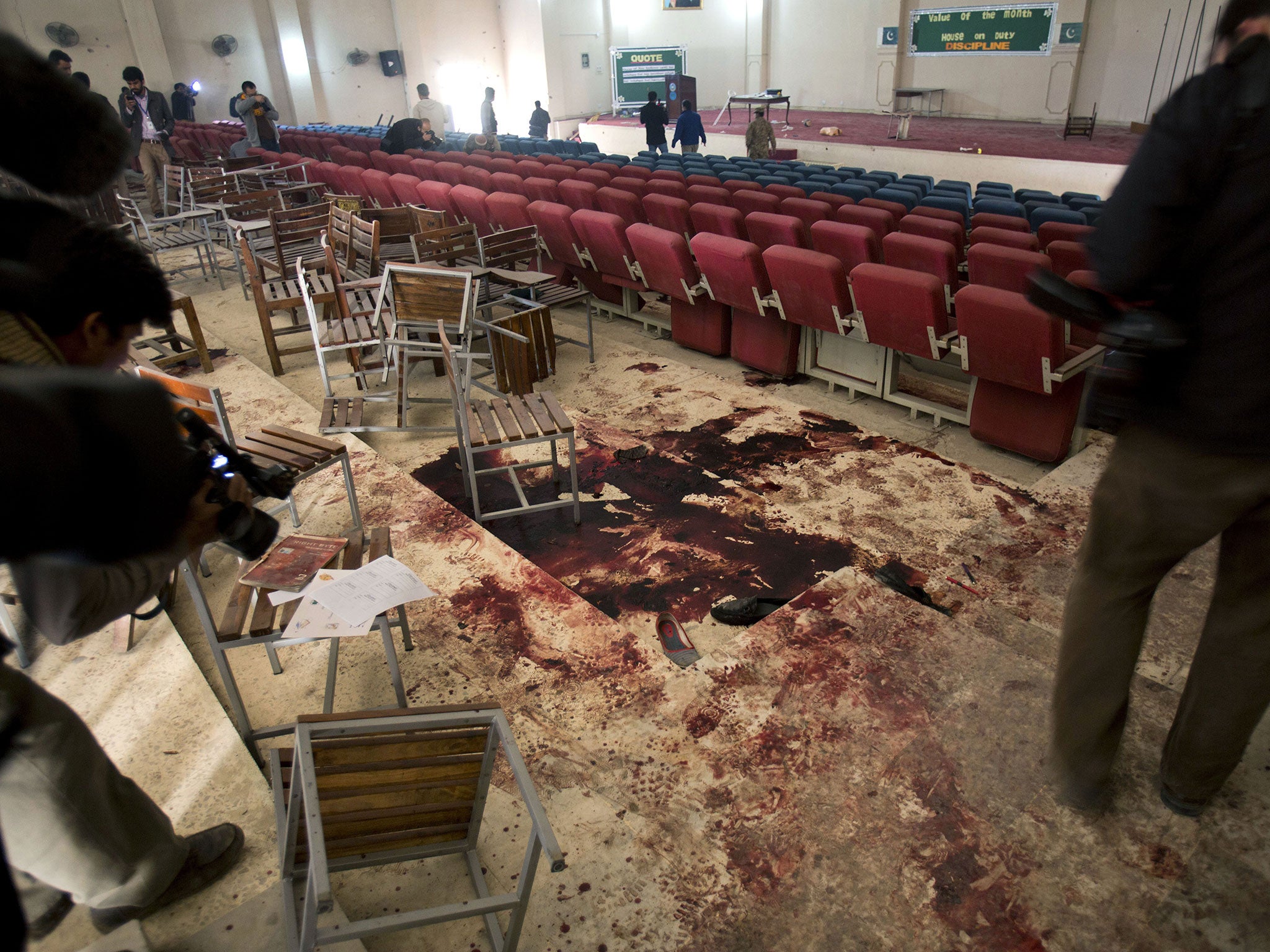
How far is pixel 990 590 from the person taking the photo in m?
3.01

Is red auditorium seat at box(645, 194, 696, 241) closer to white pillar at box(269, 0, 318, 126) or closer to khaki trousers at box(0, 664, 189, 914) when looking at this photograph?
khaki trousers at box(0, 664, 189, 914)

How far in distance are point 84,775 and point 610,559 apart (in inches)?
89.6

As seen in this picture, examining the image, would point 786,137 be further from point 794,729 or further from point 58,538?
point 58,538

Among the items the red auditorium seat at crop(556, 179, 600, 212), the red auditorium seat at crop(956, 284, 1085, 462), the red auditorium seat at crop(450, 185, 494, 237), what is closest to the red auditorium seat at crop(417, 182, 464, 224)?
the red auditorium seat at crop(450, 185, 494, 237)

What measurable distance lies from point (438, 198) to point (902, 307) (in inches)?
183

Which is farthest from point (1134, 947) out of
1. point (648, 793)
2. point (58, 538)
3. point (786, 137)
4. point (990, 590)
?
point (786, 137)

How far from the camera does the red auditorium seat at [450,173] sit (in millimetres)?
7988

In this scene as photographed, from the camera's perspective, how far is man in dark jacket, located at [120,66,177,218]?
10.2m

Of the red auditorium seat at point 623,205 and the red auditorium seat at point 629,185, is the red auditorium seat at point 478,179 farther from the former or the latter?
the red auditorium seat at point 623,205

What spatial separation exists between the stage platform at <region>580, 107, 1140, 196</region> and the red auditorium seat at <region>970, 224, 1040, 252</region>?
13.9 ft

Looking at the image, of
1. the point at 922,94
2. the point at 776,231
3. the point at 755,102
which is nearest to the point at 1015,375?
the point at 776,231

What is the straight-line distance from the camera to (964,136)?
1284 centimetres

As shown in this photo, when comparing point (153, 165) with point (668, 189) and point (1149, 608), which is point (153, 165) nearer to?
point (668, 189)

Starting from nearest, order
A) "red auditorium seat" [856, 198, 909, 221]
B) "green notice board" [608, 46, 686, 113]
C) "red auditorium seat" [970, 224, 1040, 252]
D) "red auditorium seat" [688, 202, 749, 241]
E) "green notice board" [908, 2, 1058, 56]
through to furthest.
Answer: "red auditorium seat" [970, 224, 1040, 252], "red auditorium seat" [688, 202, 749, 241], "red auditorium seat" [856, 198, 909, 221], "green notice board" [908, 2, 1058, 56], "green notice board" [608, 46, 686, 113]
